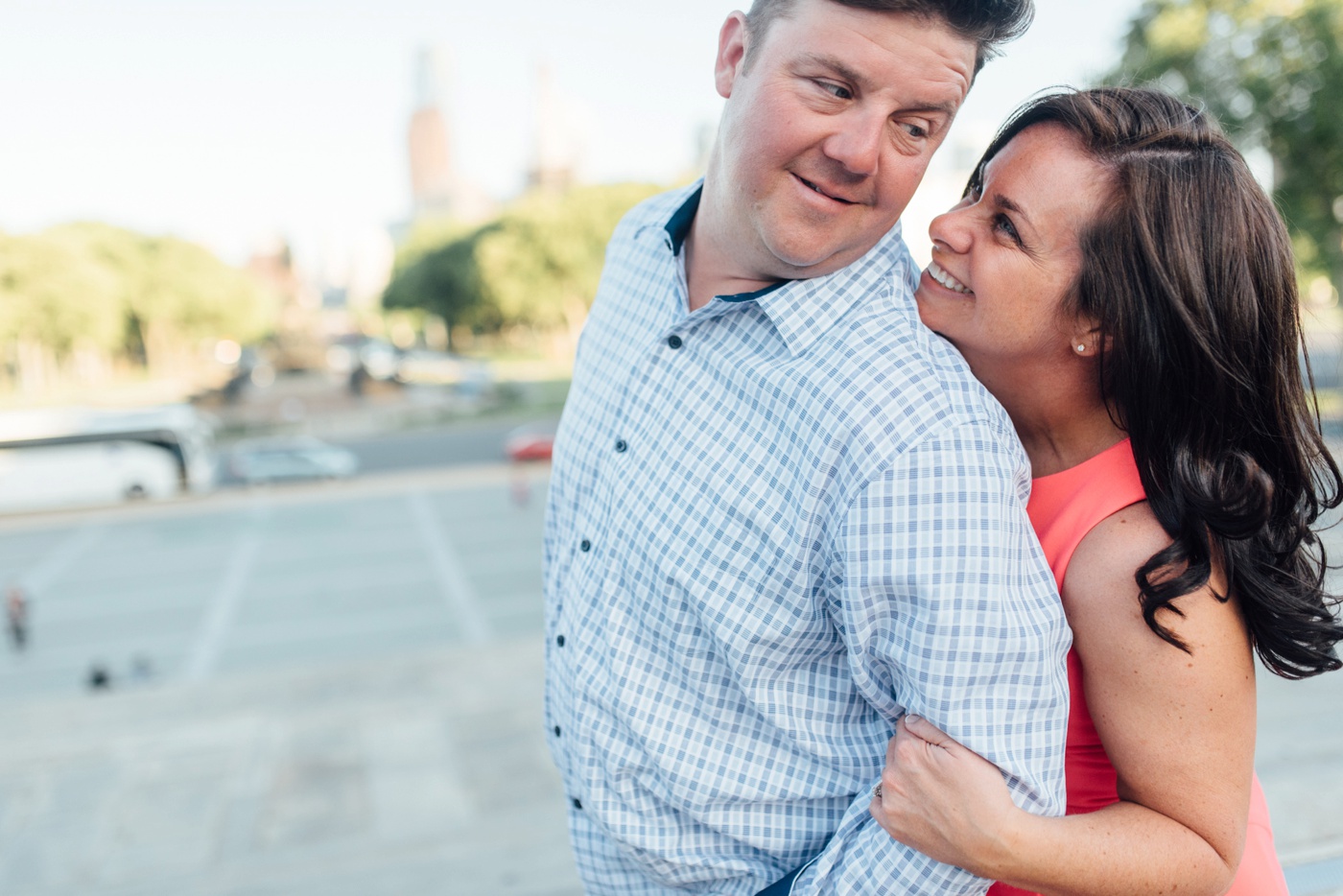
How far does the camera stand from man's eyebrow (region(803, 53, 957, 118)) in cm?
148

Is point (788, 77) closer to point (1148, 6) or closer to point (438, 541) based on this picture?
point (438, 541)

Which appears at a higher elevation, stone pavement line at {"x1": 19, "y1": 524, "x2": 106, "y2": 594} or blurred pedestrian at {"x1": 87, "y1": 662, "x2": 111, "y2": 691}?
blurred pedestrian at {"x1": 87, "y1": 662, "x2": 111, "y2": 691}

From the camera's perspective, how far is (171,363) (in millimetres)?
58094

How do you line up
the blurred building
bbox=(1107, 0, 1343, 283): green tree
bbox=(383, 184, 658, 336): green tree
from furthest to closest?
the blurred building → bbox=(383, 184, 658, 336): green tree → bbox=(1107, 0, 1343, 283): green tree

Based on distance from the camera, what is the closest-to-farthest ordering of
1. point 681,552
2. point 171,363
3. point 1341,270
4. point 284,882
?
1. point 681,552
2. point 284,882
3. point 1341,270
4. point 171,363

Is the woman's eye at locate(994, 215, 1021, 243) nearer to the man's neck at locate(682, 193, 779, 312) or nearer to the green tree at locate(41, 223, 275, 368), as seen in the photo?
the man's neck at locate(682, 193, 779, 312)

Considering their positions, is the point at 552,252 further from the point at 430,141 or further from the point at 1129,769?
the point at 430,141

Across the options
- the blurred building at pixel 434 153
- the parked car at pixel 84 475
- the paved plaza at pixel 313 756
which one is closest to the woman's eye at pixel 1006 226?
the paved plaza at pixel 313 756

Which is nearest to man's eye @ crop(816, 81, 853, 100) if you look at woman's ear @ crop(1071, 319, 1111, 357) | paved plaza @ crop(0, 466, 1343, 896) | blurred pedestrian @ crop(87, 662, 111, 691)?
woman's ear @ crop(1071, 319, 1111, 357)

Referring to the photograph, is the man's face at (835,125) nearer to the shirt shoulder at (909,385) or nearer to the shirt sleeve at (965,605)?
the shirt shoulder at (909,385)

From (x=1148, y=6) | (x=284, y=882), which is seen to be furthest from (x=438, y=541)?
(x=1148, y=6)

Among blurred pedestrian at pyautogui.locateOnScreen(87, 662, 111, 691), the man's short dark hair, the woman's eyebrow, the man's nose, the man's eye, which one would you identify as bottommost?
blurred pedestrian at pyautogui.locateOnScreen(87, 662, 111, 691)

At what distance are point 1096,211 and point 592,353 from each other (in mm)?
964

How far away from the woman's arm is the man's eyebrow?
66 centimetres
